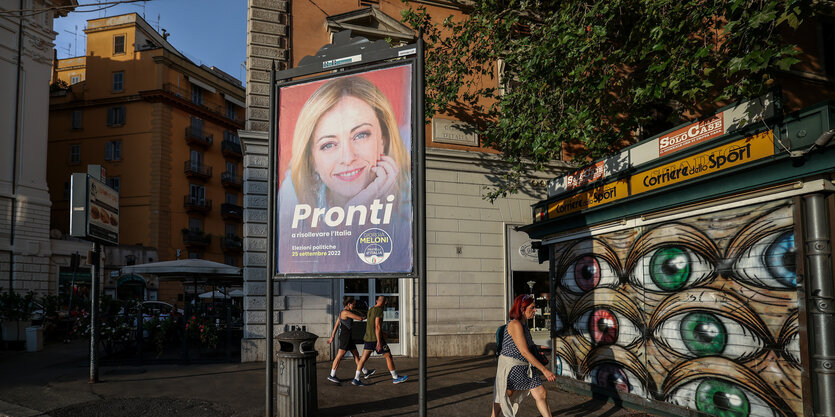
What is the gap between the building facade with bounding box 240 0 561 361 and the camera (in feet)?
45.2

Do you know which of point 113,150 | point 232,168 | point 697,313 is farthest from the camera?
point 232,168

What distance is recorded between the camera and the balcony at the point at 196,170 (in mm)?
43594

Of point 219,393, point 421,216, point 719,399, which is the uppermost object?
point 421,216

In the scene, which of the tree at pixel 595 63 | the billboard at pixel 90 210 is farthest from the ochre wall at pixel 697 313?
the billboard at pixel 90 210

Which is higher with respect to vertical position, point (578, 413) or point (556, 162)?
point (556, 162)

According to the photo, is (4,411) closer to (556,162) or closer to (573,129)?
(573,129)

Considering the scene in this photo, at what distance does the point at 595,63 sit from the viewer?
11.2m

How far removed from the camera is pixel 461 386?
33.4 ft

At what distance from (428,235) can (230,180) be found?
36701 mm

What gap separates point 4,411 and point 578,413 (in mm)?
7893

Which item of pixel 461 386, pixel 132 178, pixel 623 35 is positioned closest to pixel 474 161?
pixel 623 35

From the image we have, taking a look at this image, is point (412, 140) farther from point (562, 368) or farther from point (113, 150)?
point (113, 150)

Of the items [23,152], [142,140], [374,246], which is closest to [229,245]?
[142,140]

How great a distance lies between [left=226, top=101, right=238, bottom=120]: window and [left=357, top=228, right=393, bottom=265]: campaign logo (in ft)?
153
